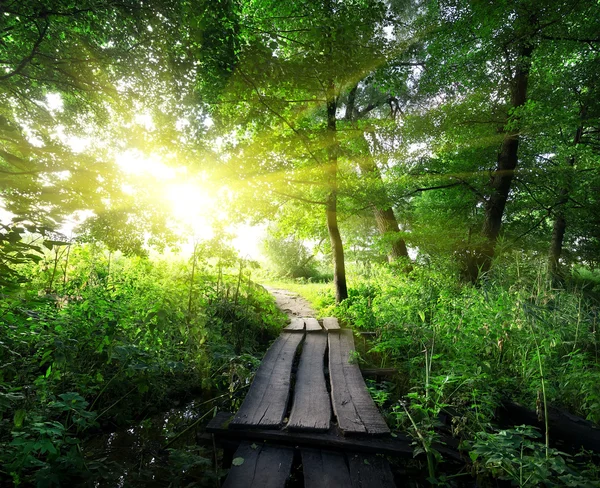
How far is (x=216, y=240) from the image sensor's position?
5.14 m

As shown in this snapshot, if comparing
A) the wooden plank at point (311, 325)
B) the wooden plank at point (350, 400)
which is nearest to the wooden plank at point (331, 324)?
the wooden plank at point (311, 325)

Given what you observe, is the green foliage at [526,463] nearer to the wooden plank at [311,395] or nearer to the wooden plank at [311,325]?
the wooden plank at [311,395]

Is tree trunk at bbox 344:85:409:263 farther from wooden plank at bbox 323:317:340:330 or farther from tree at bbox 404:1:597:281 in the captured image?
wooden plank at bbox 323:317:340:330

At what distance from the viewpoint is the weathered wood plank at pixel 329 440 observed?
8.36 ft

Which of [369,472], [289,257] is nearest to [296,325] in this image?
[369,472]

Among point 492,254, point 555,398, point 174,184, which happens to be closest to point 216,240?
point 174,184

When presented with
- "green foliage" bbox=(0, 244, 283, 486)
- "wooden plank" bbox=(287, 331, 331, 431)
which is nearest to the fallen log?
"wooden plank" bbox=(287, 331, 331, 431)

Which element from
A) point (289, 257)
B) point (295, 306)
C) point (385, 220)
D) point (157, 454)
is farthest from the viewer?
point (289, 257)

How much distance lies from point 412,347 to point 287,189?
15.6 ft

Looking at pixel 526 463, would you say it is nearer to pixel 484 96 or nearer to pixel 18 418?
pixel 18 418

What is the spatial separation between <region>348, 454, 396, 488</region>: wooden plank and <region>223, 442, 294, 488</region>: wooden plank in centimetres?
51

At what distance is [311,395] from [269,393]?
0.49 meters

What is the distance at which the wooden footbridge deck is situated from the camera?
2295mm

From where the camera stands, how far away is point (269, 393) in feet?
11.5
